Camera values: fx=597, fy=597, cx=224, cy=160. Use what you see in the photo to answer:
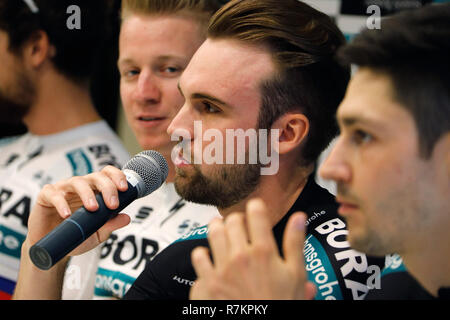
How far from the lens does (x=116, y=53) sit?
221 cm

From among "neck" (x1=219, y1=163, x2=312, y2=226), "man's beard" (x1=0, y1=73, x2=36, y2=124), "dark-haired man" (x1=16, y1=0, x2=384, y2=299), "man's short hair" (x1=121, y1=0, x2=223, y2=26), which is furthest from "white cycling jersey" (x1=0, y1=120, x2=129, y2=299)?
"neck" (x1=219, y1=163, x2=312, y2=226)

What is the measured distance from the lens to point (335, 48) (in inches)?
47.7

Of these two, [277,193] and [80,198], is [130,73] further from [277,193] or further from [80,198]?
[277,193]

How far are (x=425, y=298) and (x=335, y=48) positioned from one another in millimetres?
550

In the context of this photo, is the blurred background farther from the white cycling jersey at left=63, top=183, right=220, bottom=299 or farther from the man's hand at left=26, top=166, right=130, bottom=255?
the man's hand at left=26, top=166, right=130, bottom=255

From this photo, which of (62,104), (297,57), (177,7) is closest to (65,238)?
(297,57)

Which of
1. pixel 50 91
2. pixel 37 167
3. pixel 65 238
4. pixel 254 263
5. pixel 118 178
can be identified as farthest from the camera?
pixel 50 91

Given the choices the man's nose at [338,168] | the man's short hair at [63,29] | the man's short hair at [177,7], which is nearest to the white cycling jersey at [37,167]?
the man's short hair at [63,29]

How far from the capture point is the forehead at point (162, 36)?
4.99 feet

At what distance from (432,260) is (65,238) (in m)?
0.53

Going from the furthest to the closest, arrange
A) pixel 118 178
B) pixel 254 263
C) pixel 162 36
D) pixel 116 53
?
pixel 116 53, pixel 162 36, pixel 118 178, pixel 254 263

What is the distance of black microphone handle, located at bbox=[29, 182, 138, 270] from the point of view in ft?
2.91

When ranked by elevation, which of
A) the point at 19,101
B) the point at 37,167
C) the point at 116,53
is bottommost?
the point at 37,167

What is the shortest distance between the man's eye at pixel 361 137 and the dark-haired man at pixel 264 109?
321 mm
